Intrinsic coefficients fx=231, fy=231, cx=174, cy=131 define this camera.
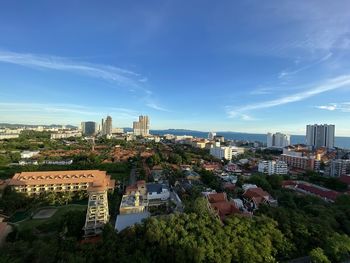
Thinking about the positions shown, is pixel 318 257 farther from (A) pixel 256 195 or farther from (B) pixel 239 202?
(A) pixel 256 195

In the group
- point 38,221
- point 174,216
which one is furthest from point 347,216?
point 38,221

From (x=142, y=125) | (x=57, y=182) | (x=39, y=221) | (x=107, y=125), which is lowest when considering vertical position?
(x=39, y=221)

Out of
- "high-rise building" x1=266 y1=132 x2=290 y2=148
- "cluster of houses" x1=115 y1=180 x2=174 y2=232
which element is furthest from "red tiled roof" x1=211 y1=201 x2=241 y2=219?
"high-rise building" x1=266 y1=132 x2=290 y2=148

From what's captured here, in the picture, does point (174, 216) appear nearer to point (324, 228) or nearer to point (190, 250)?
point (190, 250)

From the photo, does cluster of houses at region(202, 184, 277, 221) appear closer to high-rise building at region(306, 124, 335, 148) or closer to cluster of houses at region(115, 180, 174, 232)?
cluster of houses at region(115, 180, 174, 232)

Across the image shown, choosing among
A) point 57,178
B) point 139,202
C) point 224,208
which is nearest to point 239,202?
point 224,208

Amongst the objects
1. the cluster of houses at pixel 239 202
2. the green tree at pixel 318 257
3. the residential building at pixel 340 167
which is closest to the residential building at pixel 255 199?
the cluster of houses at pixel 239 202
